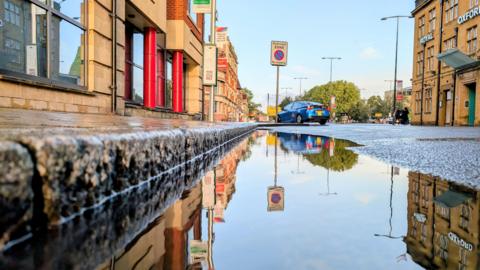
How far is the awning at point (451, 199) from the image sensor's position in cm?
180

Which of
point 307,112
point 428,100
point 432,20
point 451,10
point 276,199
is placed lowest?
point 276,199

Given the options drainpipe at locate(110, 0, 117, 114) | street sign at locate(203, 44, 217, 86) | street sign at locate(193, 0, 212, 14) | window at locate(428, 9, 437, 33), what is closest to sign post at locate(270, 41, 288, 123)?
street sign at locate(203, 44, 217, 86)

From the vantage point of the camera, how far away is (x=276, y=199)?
6.63 feet

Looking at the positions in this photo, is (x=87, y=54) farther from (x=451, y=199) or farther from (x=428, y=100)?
(x=428, y=100)

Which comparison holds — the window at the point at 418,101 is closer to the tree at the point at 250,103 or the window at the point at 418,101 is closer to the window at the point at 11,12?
the window at the point at 11,12

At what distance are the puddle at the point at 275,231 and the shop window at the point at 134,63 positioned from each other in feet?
30.8

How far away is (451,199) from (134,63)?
1076cm

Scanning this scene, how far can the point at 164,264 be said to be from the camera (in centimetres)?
105

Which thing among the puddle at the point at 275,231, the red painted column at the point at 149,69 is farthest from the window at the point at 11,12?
the red painted column at the point at 149,69

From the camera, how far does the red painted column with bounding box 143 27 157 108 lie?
1166 cm

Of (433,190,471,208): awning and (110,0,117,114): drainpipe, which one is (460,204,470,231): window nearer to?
(433,190,471,208): awning

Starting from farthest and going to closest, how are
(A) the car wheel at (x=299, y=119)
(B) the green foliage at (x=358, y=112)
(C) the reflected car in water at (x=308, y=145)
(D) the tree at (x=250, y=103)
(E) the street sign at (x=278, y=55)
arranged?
(D) the tree at (x=250, y=103), (B) the green foliage at (x=358, y=112), (E) the street sign at (x=278, y=55), (A) the car wheel at (x=299, y=119), (C) the reflected car in water at (x=308, y=145)

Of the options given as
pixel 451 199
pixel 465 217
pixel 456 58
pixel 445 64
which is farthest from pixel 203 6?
pixel 445 64

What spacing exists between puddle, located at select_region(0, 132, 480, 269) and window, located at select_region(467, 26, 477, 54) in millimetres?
28497
